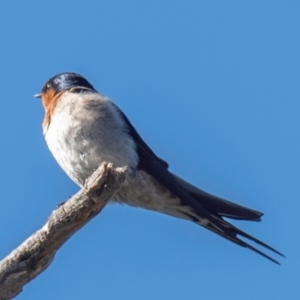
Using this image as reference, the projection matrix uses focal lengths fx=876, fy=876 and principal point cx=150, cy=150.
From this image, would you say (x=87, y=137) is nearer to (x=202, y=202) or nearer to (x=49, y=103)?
(x=49, y=103)

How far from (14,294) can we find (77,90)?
2353mm

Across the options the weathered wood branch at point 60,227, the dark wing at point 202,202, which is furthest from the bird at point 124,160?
the weathered wood branch at point 60,227

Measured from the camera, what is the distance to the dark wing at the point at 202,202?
223 inches

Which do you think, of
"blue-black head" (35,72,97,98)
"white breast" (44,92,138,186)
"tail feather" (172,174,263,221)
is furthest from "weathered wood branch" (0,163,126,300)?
"blue-black head" (35,72,97,98)

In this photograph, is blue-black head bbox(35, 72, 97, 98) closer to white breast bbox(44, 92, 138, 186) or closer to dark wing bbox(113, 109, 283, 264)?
white breast bbox(44, 92, 138, 186)

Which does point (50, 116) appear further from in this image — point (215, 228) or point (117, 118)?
point (215, 228)

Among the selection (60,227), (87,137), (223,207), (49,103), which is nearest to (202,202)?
(223,207)

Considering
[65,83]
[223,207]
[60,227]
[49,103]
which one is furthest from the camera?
[65,83]

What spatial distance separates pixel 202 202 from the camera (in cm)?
588

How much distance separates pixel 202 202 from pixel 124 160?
64 centimetres

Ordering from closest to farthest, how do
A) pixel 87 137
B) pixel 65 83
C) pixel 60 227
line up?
pixel 60 227 < pixel 87 137 < pixel 65 83

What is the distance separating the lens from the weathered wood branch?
13.5ft

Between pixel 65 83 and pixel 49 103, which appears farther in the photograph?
pixel 65 83

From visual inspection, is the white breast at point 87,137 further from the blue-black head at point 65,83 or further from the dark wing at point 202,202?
the blue-black head at point 65,83
